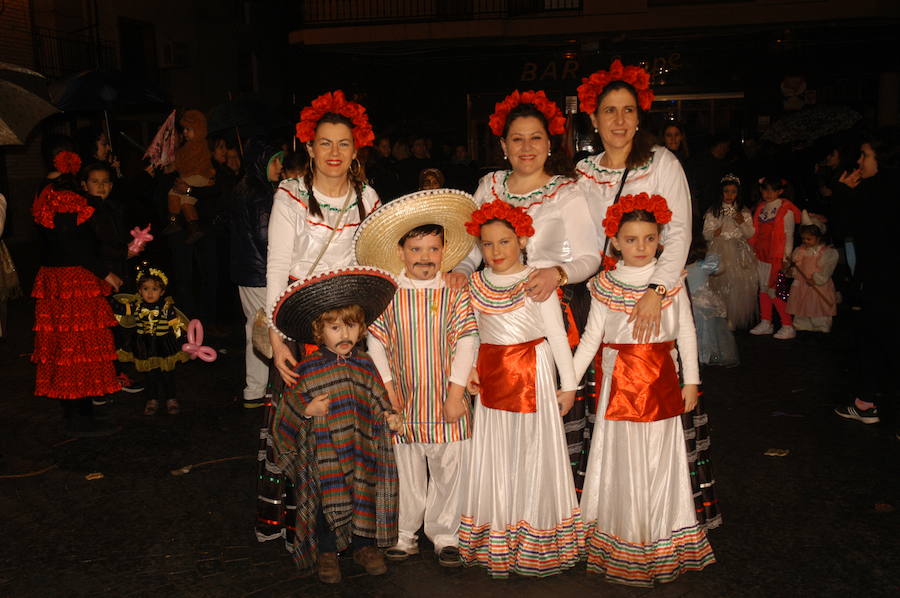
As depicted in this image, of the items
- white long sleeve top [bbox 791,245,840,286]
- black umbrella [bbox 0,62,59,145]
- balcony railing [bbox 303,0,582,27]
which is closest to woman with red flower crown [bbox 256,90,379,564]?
black umbrella [bbox 0,62,59,145]

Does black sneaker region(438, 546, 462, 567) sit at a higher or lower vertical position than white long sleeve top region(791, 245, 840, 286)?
lower

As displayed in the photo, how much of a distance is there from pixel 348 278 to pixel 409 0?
19.0 metres

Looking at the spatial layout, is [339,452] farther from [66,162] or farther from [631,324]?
[66,162]

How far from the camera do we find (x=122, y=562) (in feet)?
13.8

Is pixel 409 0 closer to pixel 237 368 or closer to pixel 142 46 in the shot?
pixel 142 46

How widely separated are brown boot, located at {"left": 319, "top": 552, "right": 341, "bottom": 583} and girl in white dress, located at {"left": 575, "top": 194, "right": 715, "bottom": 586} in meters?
1.31

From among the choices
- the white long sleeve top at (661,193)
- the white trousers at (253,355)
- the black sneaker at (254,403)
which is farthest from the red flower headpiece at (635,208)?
the black sneaker at (254,403)

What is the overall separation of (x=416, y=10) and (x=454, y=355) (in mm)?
18847

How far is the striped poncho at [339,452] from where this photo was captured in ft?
12.5

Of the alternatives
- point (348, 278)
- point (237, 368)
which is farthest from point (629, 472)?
point (237, 368)

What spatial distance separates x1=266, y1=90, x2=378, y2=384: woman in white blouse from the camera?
3.92 meters

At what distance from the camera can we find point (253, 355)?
659 centimetres

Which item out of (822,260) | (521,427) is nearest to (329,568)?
(521,427)

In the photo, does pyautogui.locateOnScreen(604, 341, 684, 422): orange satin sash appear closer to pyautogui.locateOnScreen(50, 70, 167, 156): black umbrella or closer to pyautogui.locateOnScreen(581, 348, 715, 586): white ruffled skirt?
pyautogui.locateOnScreen(581, 348, 715, 586): white ruffled skirt
